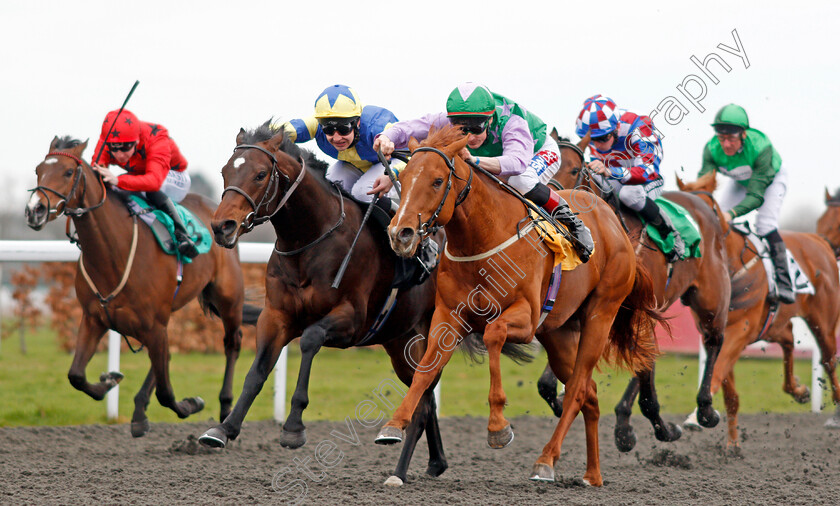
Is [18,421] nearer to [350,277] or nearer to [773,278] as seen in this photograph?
[350,277]

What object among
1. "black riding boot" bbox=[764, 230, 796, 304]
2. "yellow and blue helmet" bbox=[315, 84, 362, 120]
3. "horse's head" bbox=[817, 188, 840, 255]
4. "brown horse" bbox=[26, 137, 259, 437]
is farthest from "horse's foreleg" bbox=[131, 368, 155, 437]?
"horse's head" bbox=[817, 188, 840, 255]

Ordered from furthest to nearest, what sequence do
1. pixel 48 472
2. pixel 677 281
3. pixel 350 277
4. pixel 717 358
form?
pixel 717 358
pixel 677 281
pixel 48 472
pixel 350 277

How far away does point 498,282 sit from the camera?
412 centimetres

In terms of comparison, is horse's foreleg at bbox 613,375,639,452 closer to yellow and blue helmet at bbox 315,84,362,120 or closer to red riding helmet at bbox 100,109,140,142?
yellow and blue helmet at bbox 315,84,362,120

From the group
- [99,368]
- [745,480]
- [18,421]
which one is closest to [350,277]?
[745,480]

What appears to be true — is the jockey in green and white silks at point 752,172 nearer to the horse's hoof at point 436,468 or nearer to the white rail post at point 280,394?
the horse's hoof at point 436,468

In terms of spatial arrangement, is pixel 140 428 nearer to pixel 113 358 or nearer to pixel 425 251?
pixel 113 358

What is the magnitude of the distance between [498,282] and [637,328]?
5.67ft

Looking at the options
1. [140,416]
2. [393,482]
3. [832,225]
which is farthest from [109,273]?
[832,225]

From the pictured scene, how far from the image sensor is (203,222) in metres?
6.95

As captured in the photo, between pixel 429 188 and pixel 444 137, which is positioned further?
pixel 444 137

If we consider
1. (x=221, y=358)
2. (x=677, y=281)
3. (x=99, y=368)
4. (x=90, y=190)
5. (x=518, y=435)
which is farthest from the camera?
(x=221, y=358)

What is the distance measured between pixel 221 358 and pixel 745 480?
7799mm

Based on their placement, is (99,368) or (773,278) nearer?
(773,278)
